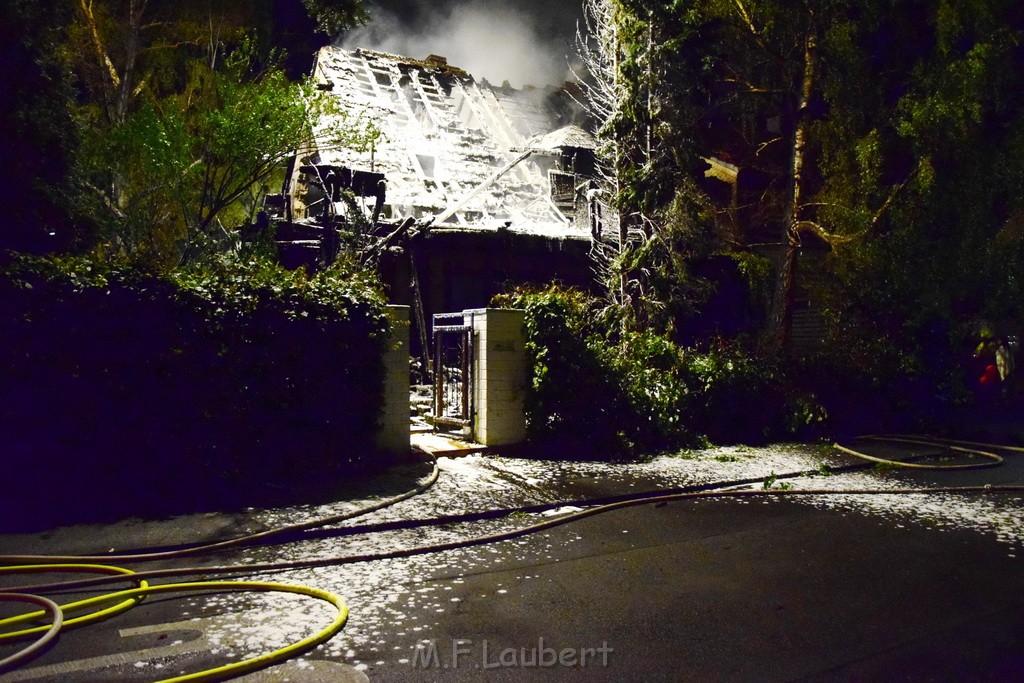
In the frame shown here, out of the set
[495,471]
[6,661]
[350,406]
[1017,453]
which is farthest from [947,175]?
[6,661]

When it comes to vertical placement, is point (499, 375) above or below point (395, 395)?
above

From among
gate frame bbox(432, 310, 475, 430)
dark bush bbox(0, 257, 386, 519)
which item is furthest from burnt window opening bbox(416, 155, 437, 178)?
dark bush bbox(0, 257, 386, 519)

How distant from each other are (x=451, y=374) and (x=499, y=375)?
153cm

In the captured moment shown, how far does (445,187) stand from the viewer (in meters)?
18.2

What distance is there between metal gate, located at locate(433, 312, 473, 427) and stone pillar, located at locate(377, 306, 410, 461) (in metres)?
1.36

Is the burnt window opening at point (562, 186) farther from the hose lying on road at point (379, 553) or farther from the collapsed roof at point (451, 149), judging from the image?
the hose lying on road at point (379, 553)

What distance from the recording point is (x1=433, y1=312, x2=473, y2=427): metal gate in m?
10.8

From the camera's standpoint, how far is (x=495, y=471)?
9.28m

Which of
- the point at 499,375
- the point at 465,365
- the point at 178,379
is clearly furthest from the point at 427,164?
the point at 178,379

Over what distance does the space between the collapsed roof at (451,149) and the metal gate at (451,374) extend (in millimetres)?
5613

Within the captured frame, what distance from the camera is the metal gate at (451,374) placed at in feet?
35.4

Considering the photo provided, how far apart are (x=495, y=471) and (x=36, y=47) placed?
9837mm

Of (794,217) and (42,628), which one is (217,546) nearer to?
(42,628)

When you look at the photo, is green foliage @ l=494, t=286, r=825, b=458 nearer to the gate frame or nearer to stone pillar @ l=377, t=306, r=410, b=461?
the gate frame
